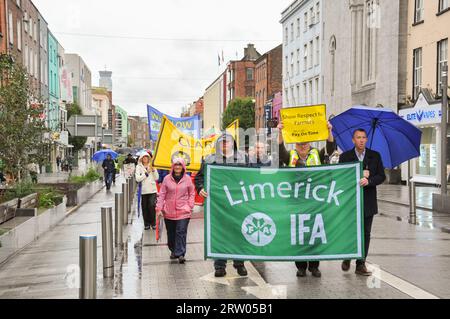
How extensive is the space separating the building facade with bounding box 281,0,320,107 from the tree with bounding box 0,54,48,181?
32188 mm

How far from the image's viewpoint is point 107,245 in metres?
8.87

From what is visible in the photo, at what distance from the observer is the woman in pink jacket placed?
30.1 feet

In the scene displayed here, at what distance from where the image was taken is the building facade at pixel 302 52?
53.4 metres

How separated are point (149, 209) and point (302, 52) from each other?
47.7 meters

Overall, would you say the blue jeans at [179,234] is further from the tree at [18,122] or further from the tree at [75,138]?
the tree at [75,138]

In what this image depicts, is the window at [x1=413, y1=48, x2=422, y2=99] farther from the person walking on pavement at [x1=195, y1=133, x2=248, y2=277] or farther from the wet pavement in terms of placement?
the person walking on pavement at [x1=195, y1=133, x2=248, y2=277]

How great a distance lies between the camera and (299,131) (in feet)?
30.1

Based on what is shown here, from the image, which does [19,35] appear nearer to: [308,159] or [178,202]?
[178,202]

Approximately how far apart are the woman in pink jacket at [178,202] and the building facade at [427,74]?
21393 mm

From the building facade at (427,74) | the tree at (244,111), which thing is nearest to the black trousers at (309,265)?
the building facade at (427,74)

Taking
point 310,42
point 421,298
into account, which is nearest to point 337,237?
point 421,298

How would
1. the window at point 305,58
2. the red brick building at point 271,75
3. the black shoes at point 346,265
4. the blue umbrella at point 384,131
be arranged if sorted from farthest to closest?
the red brick building at point 271,75, the window at point 305,58, the blue umbrella at point 384,131, the black shoes at point 346,265

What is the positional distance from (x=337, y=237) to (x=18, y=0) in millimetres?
37838
